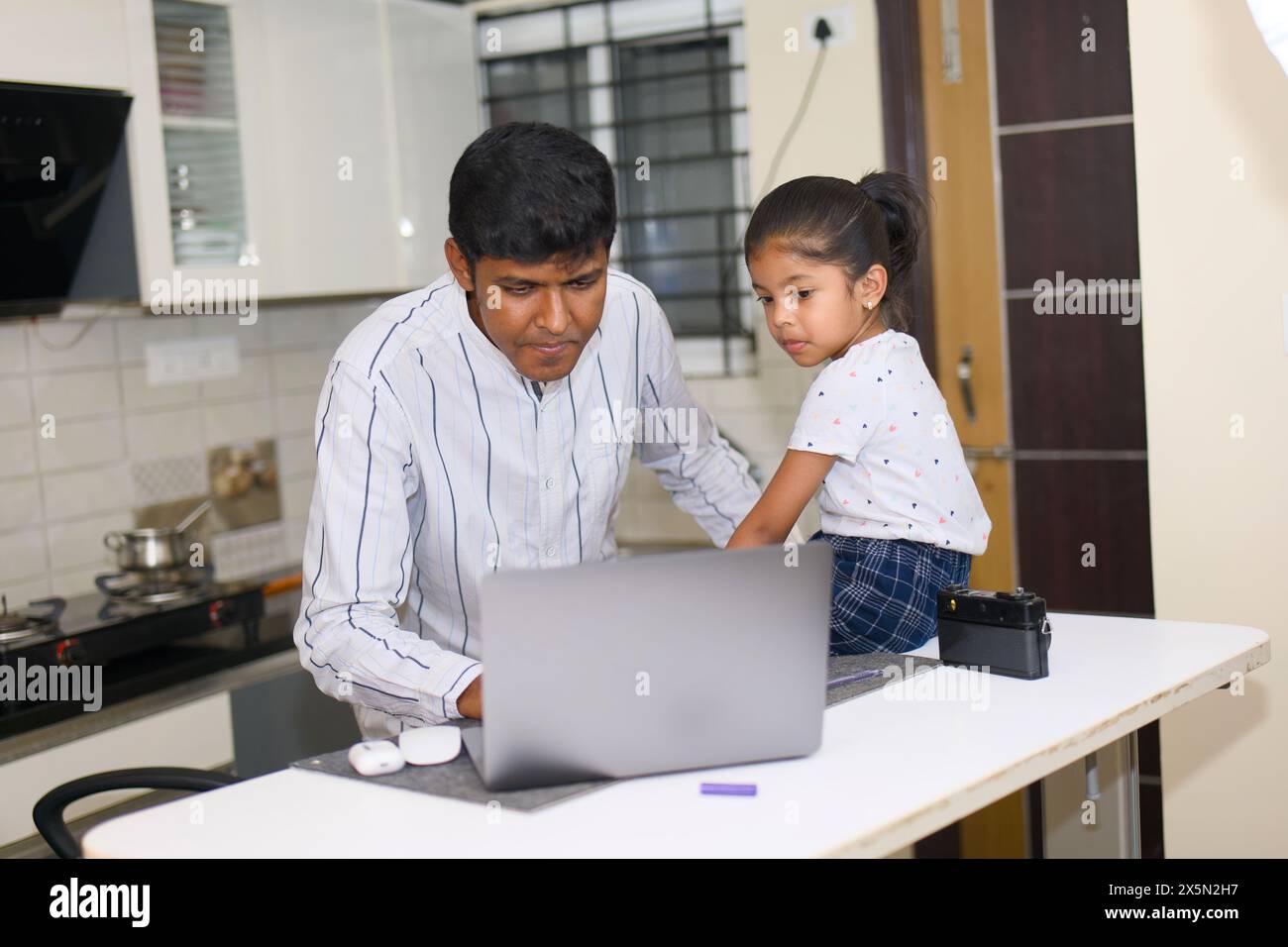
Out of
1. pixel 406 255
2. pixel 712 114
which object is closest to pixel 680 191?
pixel 712 114

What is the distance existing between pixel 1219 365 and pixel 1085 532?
37.1 inches

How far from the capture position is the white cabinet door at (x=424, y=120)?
327 centimetres

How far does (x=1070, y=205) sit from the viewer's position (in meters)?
3.08

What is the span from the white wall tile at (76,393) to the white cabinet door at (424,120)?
2.32 feet

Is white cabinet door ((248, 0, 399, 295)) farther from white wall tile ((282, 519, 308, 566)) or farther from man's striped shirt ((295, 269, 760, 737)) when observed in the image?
man's striped shirt ((295, 269, 760, 737))

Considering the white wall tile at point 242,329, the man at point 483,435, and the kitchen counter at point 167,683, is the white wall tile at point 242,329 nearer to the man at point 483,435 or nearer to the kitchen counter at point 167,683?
the kitchen counter at point 167,683

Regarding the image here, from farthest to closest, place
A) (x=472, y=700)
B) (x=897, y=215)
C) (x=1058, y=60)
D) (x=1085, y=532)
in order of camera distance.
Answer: (x=1085, y=532) < (x=1058, y=60) < (x=897, y=215) < (x=472, y=700)

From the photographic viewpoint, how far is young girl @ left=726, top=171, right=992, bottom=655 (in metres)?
1.76

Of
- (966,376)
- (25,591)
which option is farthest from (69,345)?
(966,376)

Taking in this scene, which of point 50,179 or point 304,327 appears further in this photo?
point 304,327

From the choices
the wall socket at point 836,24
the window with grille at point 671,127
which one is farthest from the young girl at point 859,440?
the window with grille at point 671,127

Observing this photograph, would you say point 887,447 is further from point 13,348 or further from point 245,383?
point 245,383

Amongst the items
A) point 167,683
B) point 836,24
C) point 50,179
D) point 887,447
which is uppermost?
point 836,24

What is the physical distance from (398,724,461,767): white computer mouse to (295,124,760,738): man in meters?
0.06
